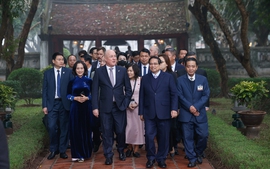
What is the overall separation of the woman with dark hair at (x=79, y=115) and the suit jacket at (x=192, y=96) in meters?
1.78

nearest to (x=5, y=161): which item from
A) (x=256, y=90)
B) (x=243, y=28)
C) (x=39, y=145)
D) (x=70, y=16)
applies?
(x=39, y=145)

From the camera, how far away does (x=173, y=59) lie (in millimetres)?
10469

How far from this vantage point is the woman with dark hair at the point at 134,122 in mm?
9489

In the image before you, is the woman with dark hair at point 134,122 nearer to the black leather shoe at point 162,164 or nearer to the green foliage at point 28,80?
the black leather shoe at point 162,164

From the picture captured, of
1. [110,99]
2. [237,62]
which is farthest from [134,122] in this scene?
[237,62]

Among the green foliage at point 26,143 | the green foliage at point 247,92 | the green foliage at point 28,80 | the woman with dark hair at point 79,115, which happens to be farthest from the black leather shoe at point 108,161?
the green foliage at point 28,80

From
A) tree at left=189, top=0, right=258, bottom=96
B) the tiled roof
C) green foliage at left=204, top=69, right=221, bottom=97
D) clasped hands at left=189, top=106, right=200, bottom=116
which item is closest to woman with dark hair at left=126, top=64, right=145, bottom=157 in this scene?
clasped hands at left=189, top=106, right=200, bottom=116

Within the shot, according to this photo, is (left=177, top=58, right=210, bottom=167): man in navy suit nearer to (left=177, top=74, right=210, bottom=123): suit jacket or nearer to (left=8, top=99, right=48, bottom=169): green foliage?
(left=177, top=74, right=210, bottom=123): suit jacket

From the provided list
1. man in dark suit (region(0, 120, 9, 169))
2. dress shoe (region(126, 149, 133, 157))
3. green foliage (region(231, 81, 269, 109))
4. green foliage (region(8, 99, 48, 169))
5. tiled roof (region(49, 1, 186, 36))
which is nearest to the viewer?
man in dark suit (region(0, 120, 9, 169))

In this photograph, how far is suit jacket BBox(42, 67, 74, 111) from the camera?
9.50 meters

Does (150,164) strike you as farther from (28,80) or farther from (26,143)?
(28,80)

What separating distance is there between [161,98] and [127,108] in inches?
49.7

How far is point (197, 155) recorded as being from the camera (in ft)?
29.0

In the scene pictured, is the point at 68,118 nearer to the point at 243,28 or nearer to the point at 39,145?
the point at 39,145
